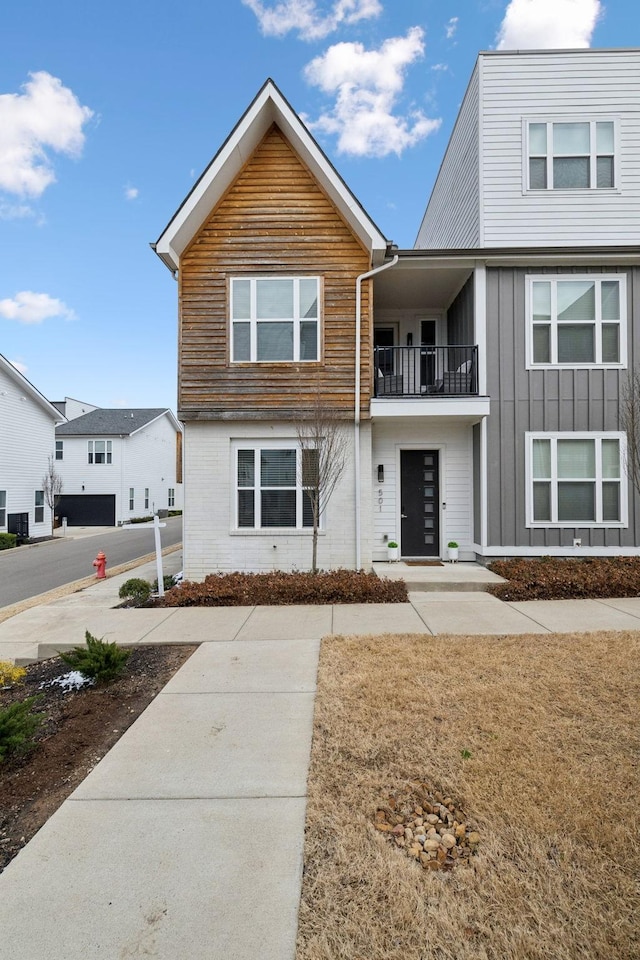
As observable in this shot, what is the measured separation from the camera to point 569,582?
751 centimetres

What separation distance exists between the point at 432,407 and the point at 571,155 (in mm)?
6440

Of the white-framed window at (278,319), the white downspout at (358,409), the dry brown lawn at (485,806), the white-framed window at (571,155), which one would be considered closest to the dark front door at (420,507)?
the white downspout at (358,409)

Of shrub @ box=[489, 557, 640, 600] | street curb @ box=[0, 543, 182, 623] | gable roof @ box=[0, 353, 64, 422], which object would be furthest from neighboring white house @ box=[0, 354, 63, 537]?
shrub @ box=[489, 557, 640, 600]

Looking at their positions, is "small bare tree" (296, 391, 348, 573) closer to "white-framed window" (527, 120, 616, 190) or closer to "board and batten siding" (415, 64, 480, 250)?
"board and batten siding" (415, 64, 480, 250)

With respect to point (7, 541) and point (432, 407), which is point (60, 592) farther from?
point (7, 541)

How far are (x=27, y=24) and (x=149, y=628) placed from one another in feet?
44.4

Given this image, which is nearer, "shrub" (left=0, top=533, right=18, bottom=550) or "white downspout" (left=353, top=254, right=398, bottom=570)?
"white downspout" (left=353, top=254, right=398, bottom=570)

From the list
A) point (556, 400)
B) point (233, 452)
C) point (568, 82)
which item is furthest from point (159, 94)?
point (556, 400)

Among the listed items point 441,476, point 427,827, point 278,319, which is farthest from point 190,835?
point 441,476

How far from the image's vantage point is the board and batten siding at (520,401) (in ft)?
30.0

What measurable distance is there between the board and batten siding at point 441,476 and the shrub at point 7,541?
51.4 feet

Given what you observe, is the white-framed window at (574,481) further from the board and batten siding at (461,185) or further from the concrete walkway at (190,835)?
the concrete walkway at (190,835)

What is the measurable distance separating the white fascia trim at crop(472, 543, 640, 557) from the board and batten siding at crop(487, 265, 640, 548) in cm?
8

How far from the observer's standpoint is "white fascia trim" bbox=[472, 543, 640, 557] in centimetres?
910
